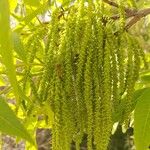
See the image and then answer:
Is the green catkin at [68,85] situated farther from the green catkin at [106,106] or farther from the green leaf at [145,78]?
the green leaf at [145,78]

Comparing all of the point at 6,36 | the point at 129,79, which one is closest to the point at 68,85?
the point at 129,79

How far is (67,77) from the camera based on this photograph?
876mm

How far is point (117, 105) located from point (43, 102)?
0.15 meters

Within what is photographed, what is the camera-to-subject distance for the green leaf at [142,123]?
966 millimetres

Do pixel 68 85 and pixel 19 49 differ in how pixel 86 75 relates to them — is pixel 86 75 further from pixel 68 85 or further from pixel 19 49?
pixel 19 49

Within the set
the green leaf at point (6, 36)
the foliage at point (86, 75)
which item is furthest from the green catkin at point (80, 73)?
the green leaf at point (6, 36)

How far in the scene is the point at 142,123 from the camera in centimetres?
98

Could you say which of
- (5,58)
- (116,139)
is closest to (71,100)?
(5,58)

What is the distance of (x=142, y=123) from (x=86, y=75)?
0.21m

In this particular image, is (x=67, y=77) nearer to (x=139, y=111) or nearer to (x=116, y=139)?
(x=139, y=111)

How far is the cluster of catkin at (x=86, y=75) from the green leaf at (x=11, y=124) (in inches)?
6.8

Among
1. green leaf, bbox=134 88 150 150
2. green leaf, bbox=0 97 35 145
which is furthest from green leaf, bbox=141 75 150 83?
green leaf, bbox=0 97 35 145

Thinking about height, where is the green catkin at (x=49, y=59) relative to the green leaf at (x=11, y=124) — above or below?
above

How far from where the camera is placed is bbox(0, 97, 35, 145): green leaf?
672mm
